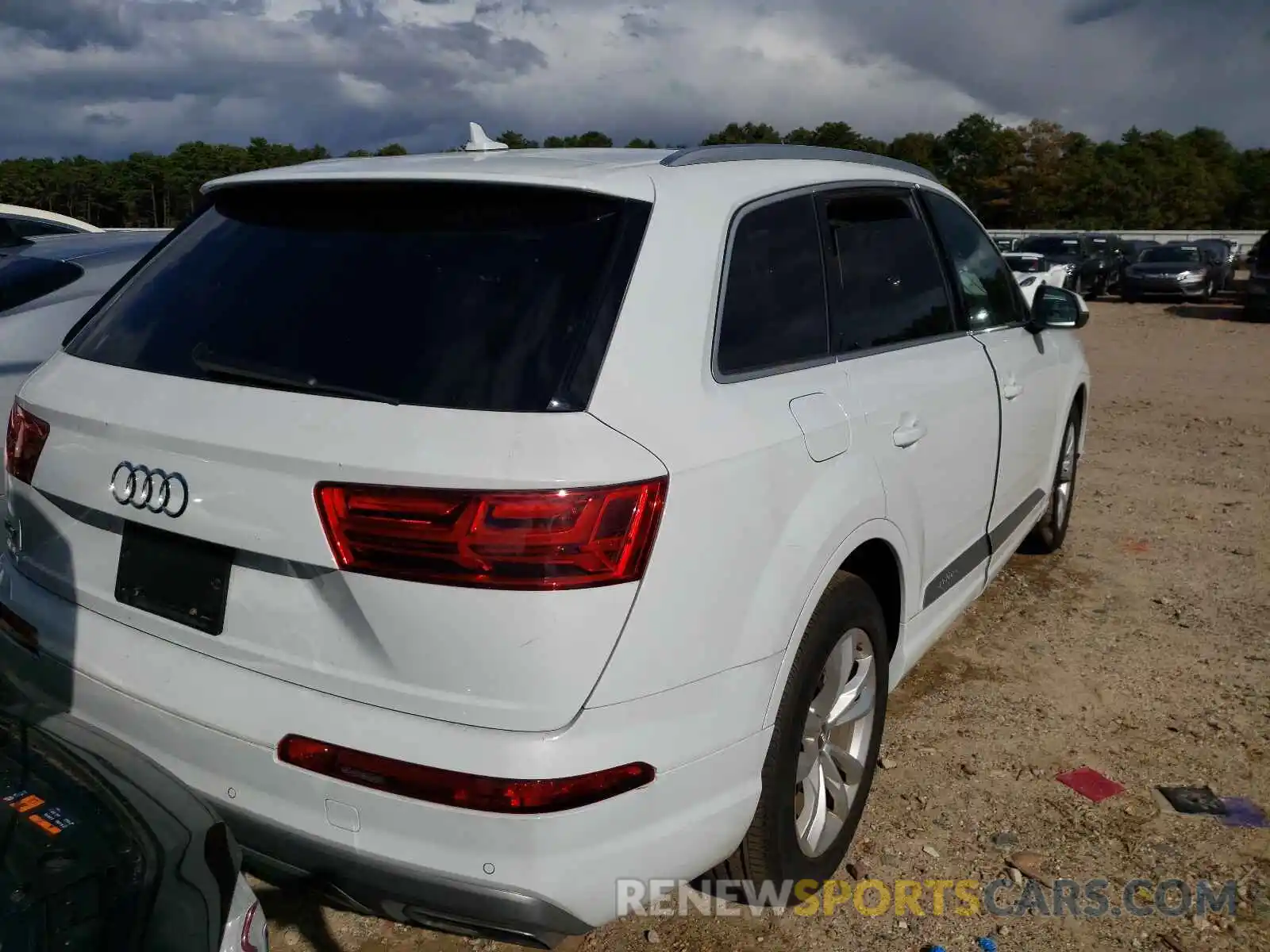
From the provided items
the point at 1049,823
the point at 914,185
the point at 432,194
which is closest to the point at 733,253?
the point at 432,194

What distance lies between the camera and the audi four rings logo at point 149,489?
2.05 meters

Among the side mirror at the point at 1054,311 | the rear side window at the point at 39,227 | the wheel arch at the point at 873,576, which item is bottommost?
the wheel arch at the point at 873,576

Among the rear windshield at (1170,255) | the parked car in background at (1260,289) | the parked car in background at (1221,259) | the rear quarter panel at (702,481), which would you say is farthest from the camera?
the parked car in background at (1221,259)

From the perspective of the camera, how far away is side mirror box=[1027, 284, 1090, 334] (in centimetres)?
432

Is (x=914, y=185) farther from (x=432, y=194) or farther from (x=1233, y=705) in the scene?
(x=1233, y=705)

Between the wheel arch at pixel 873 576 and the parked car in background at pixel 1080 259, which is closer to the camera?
the wheel arch at pixel 873 576

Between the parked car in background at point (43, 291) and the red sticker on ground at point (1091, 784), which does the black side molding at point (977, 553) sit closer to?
the red sticker on ground at point (1091, 784)

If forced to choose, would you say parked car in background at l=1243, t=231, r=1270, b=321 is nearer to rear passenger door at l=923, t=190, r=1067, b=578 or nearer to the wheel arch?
rear passenger door at l=923, t=190, r=1067, b=578

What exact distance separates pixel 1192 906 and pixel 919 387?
1.54 m

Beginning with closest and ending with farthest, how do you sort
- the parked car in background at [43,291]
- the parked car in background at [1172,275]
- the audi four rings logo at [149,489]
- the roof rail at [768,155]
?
Answer: the audi four rings logo at [149,489] < the roof rail at [768,155] < the parked car in background at [43,291] < the parked car in background at [1172,275]

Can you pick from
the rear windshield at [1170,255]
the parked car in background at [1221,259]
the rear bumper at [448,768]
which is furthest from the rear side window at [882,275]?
the parked car in background at [1221,259]

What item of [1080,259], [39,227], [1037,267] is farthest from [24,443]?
[1080,259]

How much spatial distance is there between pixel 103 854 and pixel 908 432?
2.13 metres

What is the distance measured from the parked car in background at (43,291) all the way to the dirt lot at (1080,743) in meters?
2.41
